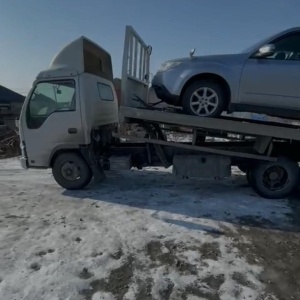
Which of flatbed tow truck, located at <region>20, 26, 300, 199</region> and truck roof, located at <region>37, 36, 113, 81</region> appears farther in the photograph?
truck roof, located at <region>37, 36, 113, 81</region>

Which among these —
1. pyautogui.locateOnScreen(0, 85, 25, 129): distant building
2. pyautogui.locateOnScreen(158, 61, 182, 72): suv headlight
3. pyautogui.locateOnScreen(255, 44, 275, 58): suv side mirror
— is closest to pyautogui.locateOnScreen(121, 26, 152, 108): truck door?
pyautogui.locateOnScreen(158, 61, 182, 72): suv headlight

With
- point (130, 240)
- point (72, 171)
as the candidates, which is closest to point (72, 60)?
point (72, 171)

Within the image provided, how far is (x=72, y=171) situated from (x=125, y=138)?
4.46ft

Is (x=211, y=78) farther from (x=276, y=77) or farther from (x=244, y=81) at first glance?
(x=276, y=77)

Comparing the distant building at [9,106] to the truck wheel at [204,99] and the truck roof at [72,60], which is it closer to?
the truck roof at [72,60]

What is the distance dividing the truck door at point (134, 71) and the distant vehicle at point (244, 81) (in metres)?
0.83

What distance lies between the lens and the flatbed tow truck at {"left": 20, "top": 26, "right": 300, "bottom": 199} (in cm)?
587

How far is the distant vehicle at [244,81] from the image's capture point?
5.34 meters

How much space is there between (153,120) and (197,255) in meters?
2.71

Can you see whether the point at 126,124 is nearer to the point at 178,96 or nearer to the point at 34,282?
the point at 178,96

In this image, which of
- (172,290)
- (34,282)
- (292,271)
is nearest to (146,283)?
(172,290)

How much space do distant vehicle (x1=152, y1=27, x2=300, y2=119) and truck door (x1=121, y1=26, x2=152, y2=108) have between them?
2.73 feet

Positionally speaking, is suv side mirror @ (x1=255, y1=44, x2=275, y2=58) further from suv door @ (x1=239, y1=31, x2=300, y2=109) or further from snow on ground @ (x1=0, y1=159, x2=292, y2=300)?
snow on ground @ (x1=0, y1=159, x2=292, y2=300)

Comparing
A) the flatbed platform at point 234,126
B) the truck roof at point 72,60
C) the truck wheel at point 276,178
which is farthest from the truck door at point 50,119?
the truck wheel at point 276,178
